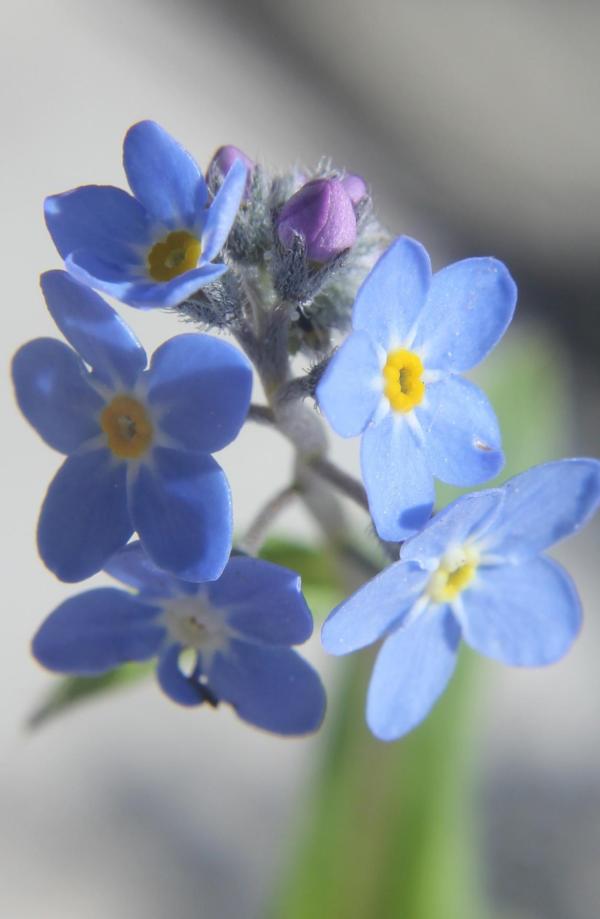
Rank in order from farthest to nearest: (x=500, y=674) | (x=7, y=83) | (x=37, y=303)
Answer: (x=7, y=83)
(x=37, y=303)
(x=500, y=674)

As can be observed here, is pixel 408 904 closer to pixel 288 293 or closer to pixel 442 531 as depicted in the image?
pixel 442 531

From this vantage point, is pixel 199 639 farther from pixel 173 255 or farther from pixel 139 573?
pixel 173 255

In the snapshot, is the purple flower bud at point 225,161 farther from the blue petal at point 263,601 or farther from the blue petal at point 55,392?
the blue petal at point 263,601

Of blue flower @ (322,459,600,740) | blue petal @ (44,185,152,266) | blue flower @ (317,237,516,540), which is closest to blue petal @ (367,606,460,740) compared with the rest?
blue flower @ (322,459,600,740)

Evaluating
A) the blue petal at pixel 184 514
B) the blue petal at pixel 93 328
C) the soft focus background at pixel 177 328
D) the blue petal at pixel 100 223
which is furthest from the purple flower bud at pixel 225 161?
the soft focus background at pixel 177 328

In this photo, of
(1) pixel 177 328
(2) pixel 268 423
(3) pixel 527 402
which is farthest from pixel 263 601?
(1) pixel 177 328

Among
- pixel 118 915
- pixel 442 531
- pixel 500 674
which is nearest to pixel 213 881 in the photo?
pixel 118 915

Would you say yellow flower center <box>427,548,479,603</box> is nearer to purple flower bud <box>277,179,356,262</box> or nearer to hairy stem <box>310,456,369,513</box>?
hairy stem <box>310,456,369,513</box>
